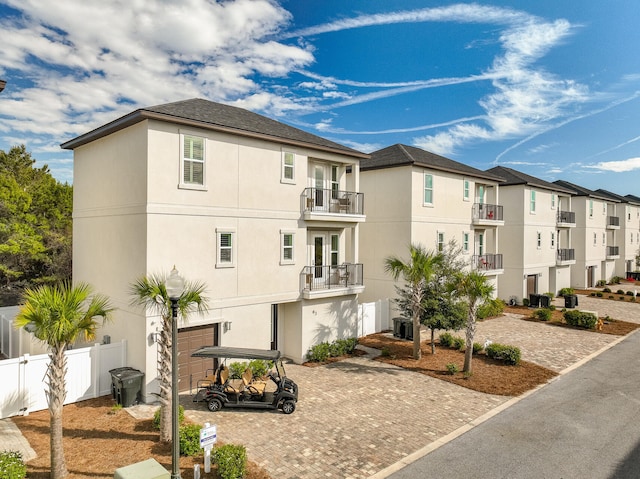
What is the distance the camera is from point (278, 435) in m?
10.3

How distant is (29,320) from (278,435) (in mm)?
6357

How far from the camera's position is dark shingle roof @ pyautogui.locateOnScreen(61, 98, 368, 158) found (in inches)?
514

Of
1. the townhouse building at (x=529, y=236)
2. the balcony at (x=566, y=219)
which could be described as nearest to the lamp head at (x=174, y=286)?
the townhouse building at (x=529, y=236)

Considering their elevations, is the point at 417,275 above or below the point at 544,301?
above

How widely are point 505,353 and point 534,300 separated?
16.4 metres

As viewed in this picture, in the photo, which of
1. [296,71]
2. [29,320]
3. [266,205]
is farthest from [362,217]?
[29,320]

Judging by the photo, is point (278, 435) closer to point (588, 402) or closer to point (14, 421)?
point (14, 421)

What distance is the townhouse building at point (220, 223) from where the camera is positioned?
515 inches

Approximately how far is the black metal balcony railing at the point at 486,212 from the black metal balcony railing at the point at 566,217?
1104cm

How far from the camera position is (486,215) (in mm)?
27812

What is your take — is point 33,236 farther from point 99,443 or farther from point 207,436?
point 207,436

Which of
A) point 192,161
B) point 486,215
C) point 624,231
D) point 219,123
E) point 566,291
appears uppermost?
point 219,123

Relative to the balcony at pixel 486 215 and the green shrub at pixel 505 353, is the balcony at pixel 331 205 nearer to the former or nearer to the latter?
the green shrub at pixel 505 353

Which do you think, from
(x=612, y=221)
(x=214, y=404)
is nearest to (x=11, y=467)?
(x=214, y=404)
